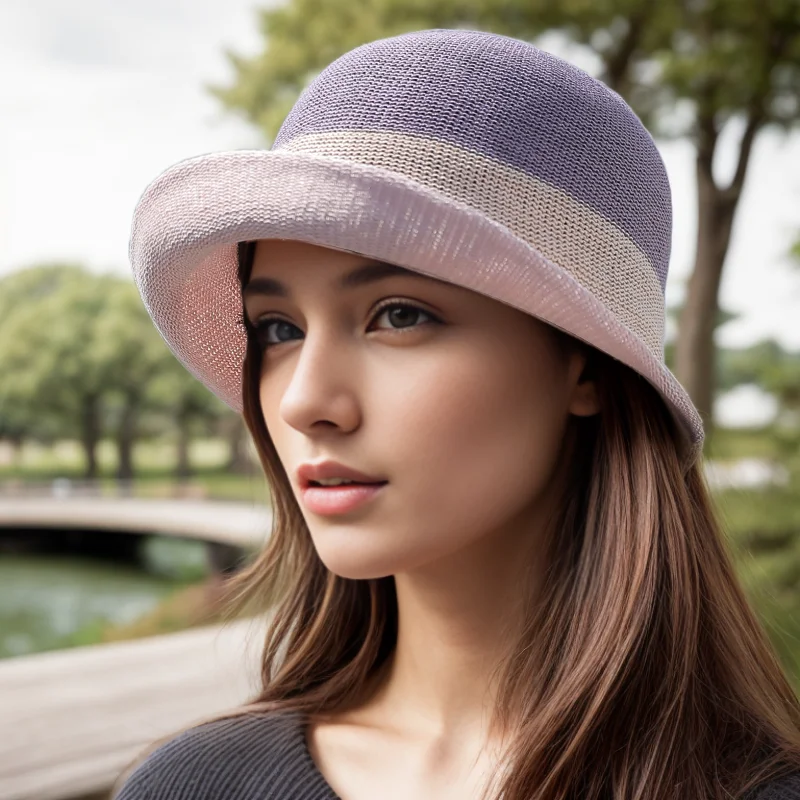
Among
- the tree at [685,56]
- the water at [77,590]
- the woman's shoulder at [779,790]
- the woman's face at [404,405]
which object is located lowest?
the water at [77,590]

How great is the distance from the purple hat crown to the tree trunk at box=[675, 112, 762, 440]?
141 inches

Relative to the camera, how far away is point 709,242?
4414 millimetres

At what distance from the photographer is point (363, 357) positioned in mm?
872

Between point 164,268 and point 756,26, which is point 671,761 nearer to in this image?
point 164,268

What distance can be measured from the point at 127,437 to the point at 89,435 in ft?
1.85

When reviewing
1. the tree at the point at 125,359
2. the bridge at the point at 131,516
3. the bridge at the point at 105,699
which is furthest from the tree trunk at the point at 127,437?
the bridge at the point at 105,699

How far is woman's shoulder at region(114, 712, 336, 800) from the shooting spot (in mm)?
986

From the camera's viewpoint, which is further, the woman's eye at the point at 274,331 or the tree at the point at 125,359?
the tree at the point at 125,359

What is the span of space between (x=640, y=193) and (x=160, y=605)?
8.47 m

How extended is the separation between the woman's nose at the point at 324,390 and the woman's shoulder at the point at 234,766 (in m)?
0.41

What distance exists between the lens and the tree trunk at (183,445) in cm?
961

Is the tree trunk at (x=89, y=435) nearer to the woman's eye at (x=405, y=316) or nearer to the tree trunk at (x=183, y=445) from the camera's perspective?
the tree trunk at (x=183, y=445)

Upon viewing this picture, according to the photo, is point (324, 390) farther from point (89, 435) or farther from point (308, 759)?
point (89, 435)

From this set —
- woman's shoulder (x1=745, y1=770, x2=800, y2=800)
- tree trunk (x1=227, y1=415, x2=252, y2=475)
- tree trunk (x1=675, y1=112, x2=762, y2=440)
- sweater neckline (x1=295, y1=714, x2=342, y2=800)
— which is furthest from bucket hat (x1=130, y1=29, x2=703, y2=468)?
tree trunk (x1=227, y1=415, x2=252, y2=475)
